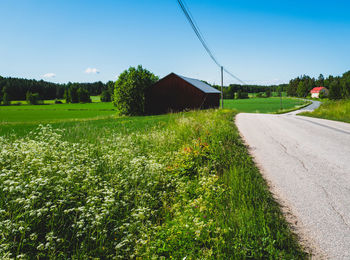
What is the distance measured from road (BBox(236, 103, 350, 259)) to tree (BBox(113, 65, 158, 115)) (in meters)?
27.3

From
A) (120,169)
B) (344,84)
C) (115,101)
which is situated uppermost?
(344,84)

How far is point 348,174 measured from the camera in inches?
183

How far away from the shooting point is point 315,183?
4281 mm

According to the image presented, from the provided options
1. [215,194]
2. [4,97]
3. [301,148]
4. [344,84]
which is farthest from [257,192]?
[4,97]

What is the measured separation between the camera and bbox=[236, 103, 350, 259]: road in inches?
108

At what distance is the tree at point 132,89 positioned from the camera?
32.6m

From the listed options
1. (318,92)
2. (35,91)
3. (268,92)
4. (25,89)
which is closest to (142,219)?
(25,89)

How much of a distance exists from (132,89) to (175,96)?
7.72m

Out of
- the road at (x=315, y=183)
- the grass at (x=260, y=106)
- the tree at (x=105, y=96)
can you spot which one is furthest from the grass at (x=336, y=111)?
the tree at (x=105, y=96)

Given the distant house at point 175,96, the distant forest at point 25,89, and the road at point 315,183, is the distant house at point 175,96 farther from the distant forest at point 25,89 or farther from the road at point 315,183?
the distant forest at point 25,89

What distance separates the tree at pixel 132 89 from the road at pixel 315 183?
89.7 feet

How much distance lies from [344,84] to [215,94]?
58.5 metres

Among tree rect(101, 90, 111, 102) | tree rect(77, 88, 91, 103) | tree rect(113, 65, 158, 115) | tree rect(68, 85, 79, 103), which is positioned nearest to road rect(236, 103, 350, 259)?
tree rect(113, 65, 158, 115)

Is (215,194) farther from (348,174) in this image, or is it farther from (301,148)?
(301,148)
